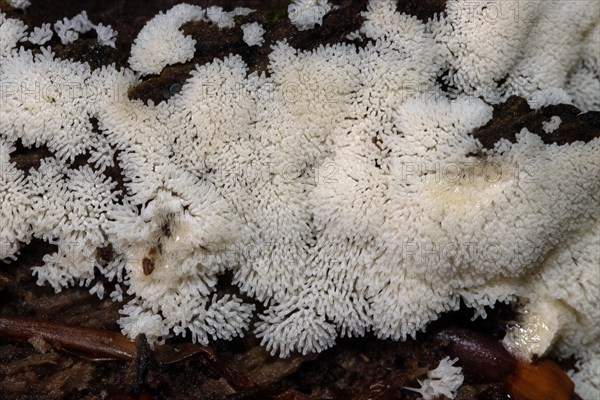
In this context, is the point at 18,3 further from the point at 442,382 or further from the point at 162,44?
the point at 442,382

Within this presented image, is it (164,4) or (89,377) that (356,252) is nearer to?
(89,377)

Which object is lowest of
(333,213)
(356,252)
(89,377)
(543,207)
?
(89,377)

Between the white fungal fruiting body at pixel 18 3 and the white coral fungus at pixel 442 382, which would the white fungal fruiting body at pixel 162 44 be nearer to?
the white fungal fruiting body at pixel 18 3

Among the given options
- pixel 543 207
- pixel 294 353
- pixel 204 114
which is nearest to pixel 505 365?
pixel 543 207

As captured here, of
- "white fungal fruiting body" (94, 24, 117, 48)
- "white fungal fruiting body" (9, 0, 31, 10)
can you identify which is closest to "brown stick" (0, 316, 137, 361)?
"white fungal fruiting body" (94, 24, 117, 48)

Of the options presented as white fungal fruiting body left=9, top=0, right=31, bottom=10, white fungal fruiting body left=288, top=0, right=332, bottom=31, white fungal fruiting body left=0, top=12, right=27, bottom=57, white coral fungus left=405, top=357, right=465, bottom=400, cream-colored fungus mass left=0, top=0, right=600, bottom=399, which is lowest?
white coral fungus left=405, top=357, right=465, bottom=400

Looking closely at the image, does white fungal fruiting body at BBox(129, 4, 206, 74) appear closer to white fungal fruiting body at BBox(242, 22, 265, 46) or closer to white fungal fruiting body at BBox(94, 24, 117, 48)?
white fungal fruiting body at BBox(94, 24, 117, 48)
